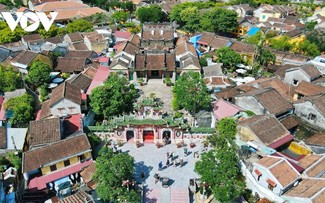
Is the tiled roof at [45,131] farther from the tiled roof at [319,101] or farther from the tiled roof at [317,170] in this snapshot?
the tiled roof at [319,101]

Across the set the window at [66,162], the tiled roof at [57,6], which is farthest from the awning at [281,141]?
the tiled roof at [57,6]

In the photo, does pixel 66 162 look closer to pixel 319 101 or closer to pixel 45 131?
pixel 45 131

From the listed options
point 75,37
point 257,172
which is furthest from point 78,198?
point 75,37

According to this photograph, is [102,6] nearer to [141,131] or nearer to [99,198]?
[141,131]

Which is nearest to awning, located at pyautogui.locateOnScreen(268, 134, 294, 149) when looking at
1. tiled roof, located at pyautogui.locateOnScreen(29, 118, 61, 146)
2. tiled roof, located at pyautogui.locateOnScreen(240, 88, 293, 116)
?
tiled roof, located at pyautogui.locateOnScreen(240, 88, 293, 116)

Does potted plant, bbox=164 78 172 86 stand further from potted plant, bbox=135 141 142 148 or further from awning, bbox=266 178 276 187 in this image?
awning, bbox=266 178 276 187
